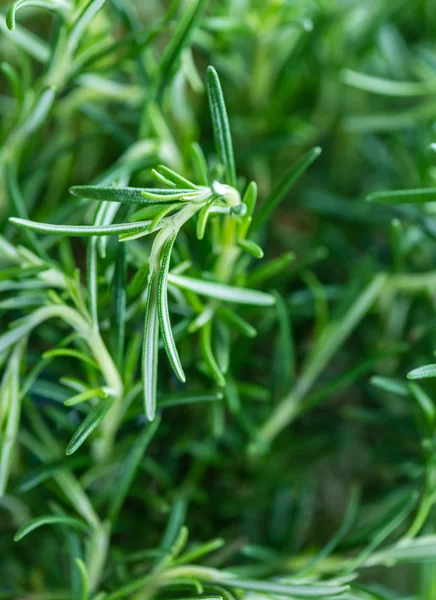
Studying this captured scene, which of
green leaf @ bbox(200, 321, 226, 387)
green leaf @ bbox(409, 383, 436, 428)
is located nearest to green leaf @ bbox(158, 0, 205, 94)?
green leaf @ bbox(200, 321, 226, 387)

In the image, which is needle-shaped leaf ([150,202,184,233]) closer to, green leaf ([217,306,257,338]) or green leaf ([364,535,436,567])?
green leaf ([217,306,257,338])

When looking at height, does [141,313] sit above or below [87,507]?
above

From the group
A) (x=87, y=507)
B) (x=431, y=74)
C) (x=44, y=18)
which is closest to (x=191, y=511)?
(x=87, y=507)

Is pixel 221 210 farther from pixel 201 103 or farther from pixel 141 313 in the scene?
pixel 201 103

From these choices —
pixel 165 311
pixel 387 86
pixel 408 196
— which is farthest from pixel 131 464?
pixel 387 86

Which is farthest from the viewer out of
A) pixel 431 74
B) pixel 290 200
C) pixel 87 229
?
pixel 290 200

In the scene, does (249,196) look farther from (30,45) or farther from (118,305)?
(30,45)
